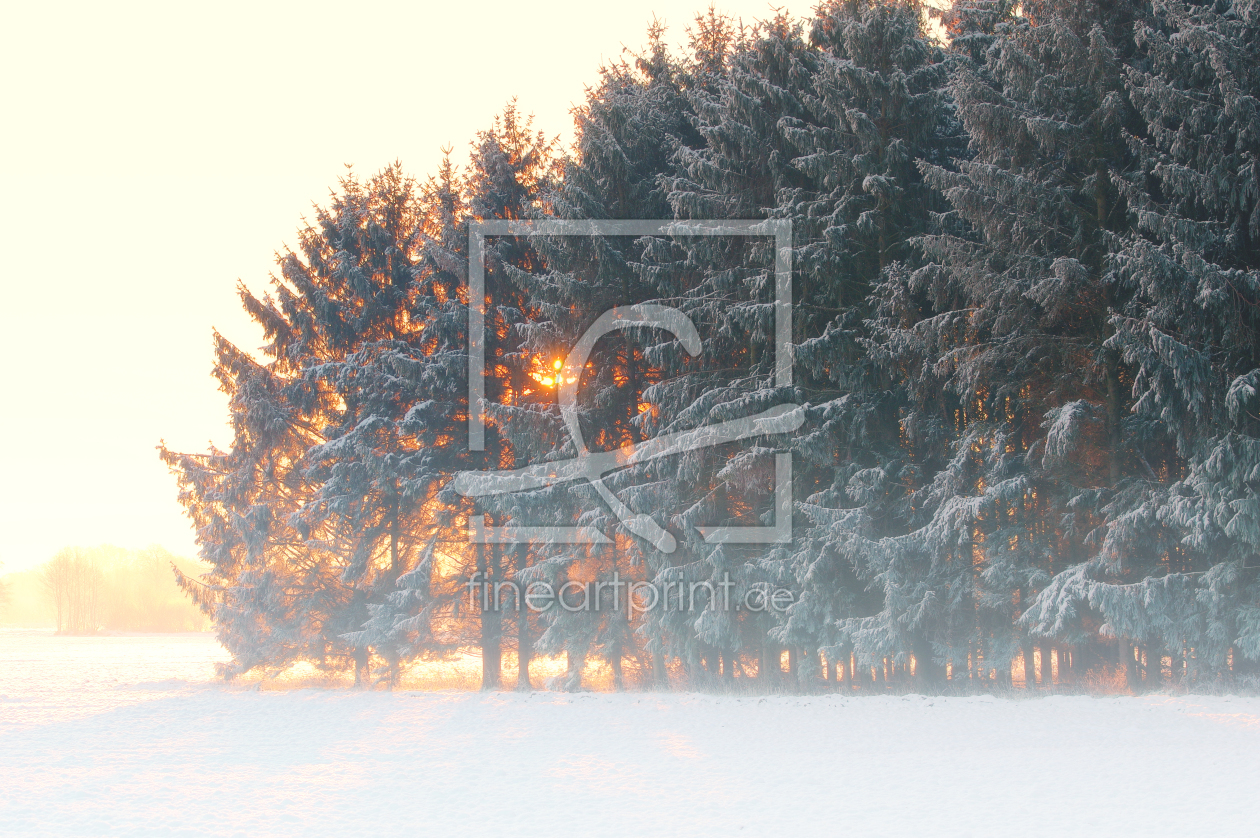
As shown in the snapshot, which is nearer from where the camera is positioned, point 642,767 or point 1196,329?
point 642,767

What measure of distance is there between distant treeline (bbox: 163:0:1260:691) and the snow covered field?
212 centimetres

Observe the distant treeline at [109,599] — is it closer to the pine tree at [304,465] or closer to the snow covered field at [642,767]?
the pine tree at [304,465]

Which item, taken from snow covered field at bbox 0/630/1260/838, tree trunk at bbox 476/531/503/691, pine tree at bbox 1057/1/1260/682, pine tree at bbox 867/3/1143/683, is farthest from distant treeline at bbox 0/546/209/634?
pine tree at bbox 1057/1/1260/682

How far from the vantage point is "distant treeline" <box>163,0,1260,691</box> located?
1441 cm

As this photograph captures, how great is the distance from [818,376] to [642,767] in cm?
916

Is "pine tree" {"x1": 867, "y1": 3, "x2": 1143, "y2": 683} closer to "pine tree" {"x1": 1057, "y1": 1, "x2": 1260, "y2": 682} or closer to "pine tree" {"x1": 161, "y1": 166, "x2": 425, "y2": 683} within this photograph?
"pine tree" {"x1": 1057, "y1": 1, "x2": 1260, "y2": 682}

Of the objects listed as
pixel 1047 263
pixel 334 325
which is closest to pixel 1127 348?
pixel 1047 263

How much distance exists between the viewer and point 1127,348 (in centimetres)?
1405

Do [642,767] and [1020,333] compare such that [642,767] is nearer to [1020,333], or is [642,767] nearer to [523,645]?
[523,645]

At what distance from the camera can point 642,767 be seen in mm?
11336

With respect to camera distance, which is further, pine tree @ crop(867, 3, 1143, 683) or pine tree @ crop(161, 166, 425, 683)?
pine tree @ crop(161, 166, 425, 683)

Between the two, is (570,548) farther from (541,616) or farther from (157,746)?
(157,746)

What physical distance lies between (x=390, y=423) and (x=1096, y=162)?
612 inches

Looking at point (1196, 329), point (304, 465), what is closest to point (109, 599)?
point (304, 465)
